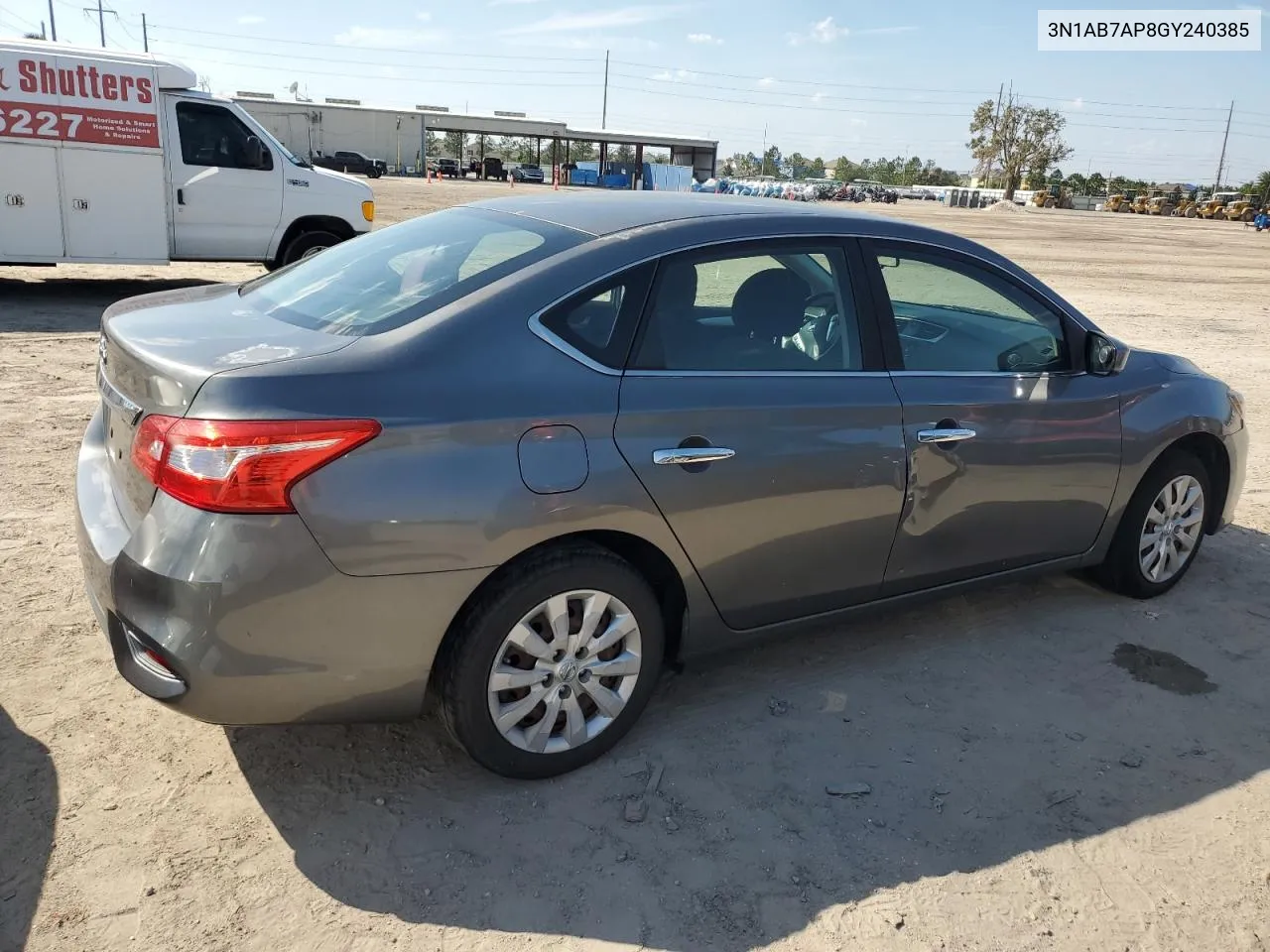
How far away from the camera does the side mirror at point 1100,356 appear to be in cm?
402

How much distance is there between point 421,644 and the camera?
2623 millimetres

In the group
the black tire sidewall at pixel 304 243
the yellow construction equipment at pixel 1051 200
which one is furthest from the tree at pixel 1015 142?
the black tire sidewall at pixel 304 243

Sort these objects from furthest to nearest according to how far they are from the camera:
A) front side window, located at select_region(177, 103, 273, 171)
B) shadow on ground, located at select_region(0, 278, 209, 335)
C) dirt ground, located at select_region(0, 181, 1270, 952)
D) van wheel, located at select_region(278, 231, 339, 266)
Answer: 1. van wheel, located at select_region(278, 231, 339, 266)
2. front side window, located at select_region(177, 103, 273, 171)
3. shadow on ground, located at select_region(0, 278, 209, 335)
4. dirt ground, located at select_region(0, 181, 1270, 952)

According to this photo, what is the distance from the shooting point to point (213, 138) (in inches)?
432

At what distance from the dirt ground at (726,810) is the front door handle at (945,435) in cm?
94

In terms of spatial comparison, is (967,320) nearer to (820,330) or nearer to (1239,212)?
(820,330)

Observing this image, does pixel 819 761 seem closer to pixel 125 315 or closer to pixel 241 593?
pixel 241 593

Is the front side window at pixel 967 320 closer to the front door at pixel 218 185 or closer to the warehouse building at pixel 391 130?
the front door at pixel 218 185

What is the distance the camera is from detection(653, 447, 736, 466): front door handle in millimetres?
2879

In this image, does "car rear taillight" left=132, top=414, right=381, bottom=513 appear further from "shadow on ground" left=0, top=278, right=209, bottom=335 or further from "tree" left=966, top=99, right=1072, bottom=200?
"tree" left=966, top=99, right=1072, bottom=200

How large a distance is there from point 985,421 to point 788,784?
155 centimetres

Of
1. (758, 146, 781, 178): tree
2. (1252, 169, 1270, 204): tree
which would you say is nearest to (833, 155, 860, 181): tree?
(758, 146, 781, 178): tree

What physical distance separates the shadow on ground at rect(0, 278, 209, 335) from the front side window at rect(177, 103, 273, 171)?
151cm

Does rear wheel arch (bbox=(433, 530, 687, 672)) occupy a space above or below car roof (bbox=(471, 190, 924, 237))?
below
